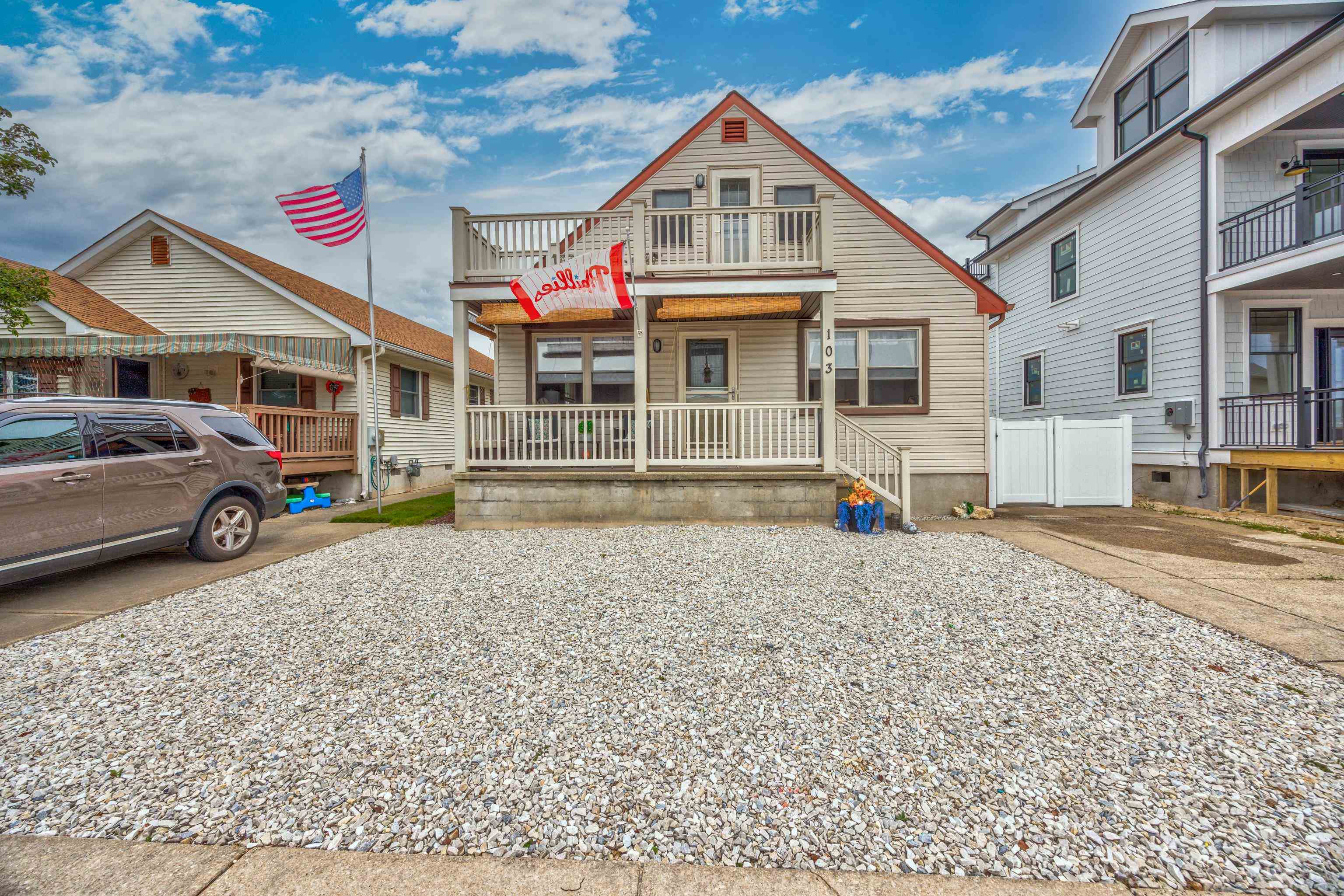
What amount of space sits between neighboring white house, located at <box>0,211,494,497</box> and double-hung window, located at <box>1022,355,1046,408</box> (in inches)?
534

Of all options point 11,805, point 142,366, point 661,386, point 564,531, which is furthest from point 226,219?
point 11,805

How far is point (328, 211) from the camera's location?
27.7 feet

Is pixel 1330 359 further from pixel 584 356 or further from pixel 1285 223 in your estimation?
pixel 584 356

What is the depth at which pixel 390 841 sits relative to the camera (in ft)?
6.20

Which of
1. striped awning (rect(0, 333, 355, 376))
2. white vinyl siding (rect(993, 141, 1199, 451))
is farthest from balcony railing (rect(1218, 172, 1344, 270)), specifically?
striped awning (rect(0, 333, 355, 376))

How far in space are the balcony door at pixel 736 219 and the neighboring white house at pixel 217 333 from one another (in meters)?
4.93

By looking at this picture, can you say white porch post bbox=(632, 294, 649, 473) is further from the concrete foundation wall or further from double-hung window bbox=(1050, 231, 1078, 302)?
double-hung window bbox=(1050, 231, 1078, 302)

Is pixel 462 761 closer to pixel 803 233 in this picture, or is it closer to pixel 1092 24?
pixel 803 233

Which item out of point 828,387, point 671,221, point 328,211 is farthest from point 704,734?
point 328,211

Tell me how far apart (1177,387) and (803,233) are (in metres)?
7.69

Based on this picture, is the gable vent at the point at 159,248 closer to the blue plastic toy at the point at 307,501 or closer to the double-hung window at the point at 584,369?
the blue plastic toy at the point at 307,501

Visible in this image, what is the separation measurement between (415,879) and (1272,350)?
14338mm

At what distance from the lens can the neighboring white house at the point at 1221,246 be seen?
828 centimetres

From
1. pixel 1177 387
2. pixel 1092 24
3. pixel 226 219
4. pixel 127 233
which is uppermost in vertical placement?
pixel 1092 24
